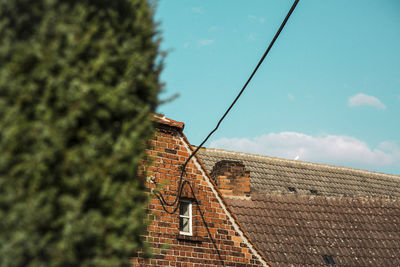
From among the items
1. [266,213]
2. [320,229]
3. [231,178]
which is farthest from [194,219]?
Result: [320,229]

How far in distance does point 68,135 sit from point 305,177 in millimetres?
17121

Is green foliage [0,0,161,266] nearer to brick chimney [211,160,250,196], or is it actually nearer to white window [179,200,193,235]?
white window [179,200,193,235]

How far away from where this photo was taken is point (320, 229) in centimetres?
1673

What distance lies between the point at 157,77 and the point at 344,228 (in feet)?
42.5

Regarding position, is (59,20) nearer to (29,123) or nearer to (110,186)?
(29,123)

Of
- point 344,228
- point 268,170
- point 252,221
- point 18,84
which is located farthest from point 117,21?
point 268,170

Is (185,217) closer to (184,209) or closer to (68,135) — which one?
(184,209)

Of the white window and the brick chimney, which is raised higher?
the brick chimney

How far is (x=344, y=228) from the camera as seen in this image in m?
17.3

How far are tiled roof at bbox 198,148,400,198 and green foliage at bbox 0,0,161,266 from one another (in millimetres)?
12594

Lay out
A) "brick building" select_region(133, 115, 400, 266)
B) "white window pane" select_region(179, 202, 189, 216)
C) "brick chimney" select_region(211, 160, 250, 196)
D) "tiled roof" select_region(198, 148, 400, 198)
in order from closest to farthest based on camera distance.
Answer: "brick building" select_region(133, 115, 400, 266)
"white window pane" select_region(179, 202, 189, 216)
"brick chimney" select_region(211, 160, 250, 196)
"tiled roof" select_region(198, 148, 400, 198)

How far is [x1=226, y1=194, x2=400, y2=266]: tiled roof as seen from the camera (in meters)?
15.3

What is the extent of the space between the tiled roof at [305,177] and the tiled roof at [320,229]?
3.43 feet

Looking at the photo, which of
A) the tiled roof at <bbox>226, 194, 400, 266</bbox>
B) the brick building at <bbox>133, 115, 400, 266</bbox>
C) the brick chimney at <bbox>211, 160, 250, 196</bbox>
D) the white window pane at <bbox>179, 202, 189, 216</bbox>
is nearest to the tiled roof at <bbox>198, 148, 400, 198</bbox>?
the brick building at <bbox>133, 115, 400, 266</bbox>
